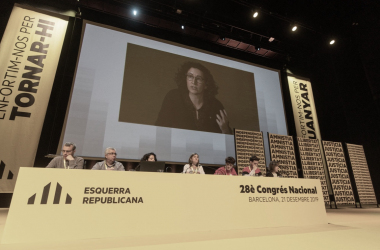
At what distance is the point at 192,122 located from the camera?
510 cm

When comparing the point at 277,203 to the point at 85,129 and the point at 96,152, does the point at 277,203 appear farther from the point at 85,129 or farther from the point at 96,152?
the point at 85,129

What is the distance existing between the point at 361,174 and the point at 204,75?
5360 millimetres

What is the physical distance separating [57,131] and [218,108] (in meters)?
3.79

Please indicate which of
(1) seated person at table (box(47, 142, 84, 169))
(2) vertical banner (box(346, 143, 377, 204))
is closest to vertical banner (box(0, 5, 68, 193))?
(1) seated person at table (box(47, 142, 84, 169))

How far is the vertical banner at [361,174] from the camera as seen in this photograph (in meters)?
5.65

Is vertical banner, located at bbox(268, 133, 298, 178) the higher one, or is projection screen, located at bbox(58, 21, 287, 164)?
projection screen, located at bbox(58, 21, 287, 164)

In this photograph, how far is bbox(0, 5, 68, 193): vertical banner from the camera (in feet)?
12.0

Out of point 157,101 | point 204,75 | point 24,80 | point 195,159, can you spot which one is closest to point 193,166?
point 195,159

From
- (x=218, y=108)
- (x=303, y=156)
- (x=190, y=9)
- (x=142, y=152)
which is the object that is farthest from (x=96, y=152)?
(x=303, y=156)

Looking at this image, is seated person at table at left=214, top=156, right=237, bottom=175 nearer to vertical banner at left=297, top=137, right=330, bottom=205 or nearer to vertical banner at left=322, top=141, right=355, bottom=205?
vertical banner at left=297, top=137, right=330, bottom=205

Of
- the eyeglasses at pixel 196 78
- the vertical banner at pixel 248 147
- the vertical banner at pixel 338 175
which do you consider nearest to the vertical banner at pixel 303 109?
the vertical banner at pixel 338 175

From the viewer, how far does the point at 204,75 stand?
571 cm

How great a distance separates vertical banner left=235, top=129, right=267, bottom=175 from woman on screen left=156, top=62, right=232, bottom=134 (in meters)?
0.40

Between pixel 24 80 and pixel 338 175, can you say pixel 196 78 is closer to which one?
pixel 24 80
